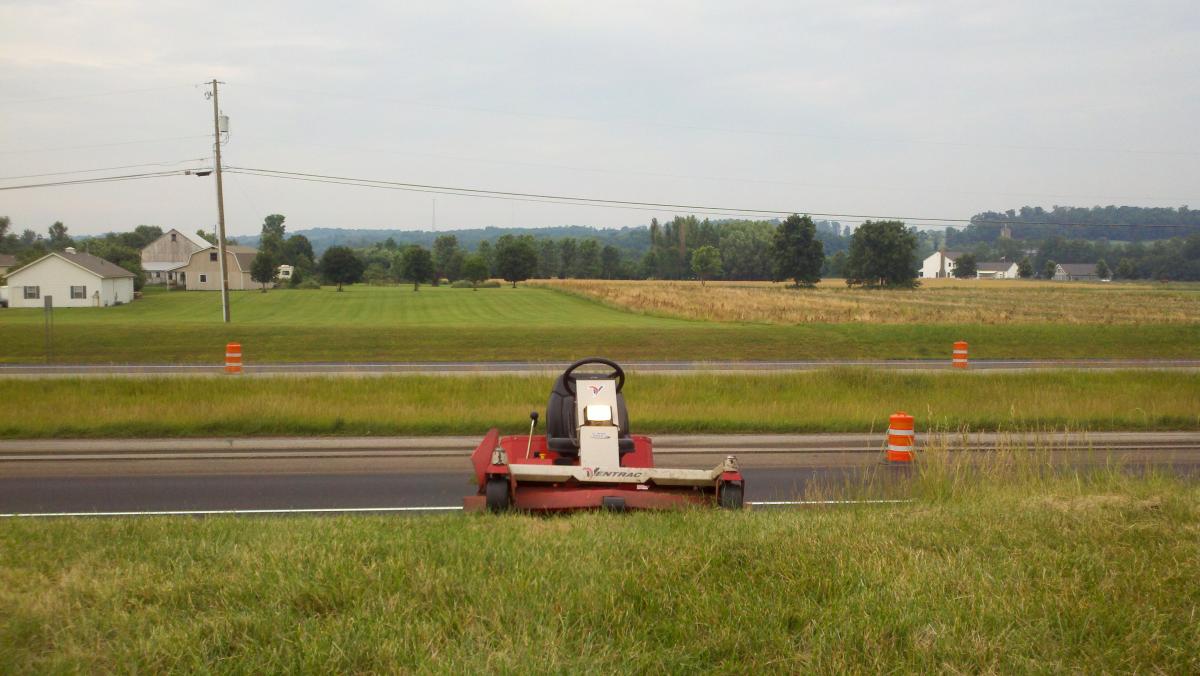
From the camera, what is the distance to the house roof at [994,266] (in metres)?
139

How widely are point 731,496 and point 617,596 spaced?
3.12 m

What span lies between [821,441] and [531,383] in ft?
22.6

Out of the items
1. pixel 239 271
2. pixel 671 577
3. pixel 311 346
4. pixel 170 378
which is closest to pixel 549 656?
pixel 671 577

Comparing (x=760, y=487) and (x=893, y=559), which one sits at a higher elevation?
(x=893, y=559)

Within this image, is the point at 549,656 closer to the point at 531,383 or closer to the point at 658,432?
the point at 658,432

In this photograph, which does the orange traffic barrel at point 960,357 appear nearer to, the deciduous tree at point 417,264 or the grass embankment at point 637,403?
the grass embankment at point 637,403

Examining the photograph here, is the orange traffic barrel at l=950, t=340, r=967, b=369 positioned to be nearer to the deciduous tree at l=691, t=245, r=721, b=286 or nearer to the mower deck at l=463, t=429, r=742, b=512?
the mower deck at l=463, t=429, r=742, b=512

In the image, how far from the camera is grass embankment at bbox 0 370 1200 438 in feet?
56.6

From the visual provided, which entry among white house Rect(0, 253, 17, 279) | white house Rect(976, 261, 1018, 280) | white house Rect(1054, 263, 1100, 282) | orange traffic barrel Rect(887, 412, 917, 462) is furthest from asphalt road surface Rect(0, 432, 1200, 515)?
white house Rect(976, 261, 1018, 280)

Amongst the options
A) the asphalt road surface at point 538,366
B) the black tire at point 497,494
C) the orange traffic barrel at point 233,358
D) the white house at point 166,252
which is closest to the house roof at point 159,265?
the white house at point 166,252

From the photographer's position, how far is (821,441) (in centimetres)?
1630

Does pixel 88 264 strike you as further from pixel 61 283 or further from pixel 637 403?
pixel 637 403

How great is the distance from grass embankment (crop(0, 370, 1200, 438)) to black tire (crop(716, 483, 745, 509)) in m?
9.20

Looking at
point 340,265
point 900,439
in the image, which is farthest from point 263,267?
point 900,439
